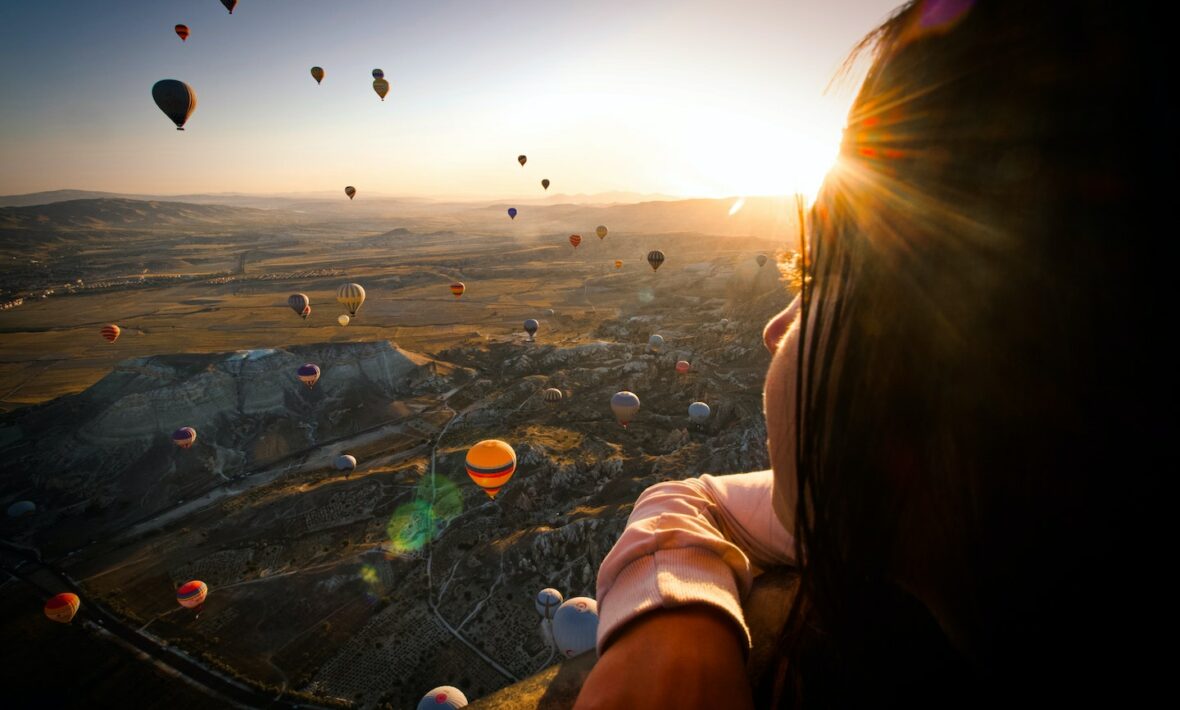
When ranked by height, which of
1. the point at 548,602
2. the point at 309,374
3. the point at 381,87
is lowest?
the point at 548,602

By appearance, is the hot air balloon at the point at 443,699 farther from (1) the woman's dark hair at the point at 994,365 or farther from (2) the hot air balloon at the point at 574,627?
(1) the woman's dark hair at the point at 994,365

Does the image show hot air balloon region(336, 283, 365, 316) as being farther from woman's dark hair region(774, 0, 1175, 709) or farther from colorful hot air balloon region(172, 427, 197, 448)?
woman's dark hair region(774, 0, 1175, 709)

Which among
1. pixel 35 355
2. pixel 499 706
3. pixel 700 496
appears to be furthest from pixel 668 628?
pixel 35 355

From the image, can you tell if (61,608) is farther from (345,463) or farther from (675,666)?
(675,666)

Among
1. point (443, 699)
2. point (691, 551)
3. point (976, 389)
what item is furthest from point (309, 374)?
point (976, 389)

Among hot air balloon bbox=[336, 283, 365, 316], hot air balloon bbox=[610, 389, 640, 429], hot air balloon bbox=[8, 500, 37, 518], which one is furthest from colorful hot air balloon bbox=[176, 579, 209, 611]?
hot air balloon bbox=[336, 283, 365, 316]

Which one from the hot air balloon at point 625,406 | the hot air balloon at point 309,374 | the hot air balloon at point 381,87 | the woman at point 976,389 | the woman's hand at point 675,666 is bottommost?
the hot air balloon at point 625,406

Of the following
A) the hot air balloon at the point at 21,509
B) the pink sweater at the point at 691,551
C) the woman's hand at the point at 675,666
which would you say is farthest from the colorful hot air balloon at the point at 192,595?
the woman's hand at the point at 675,666
